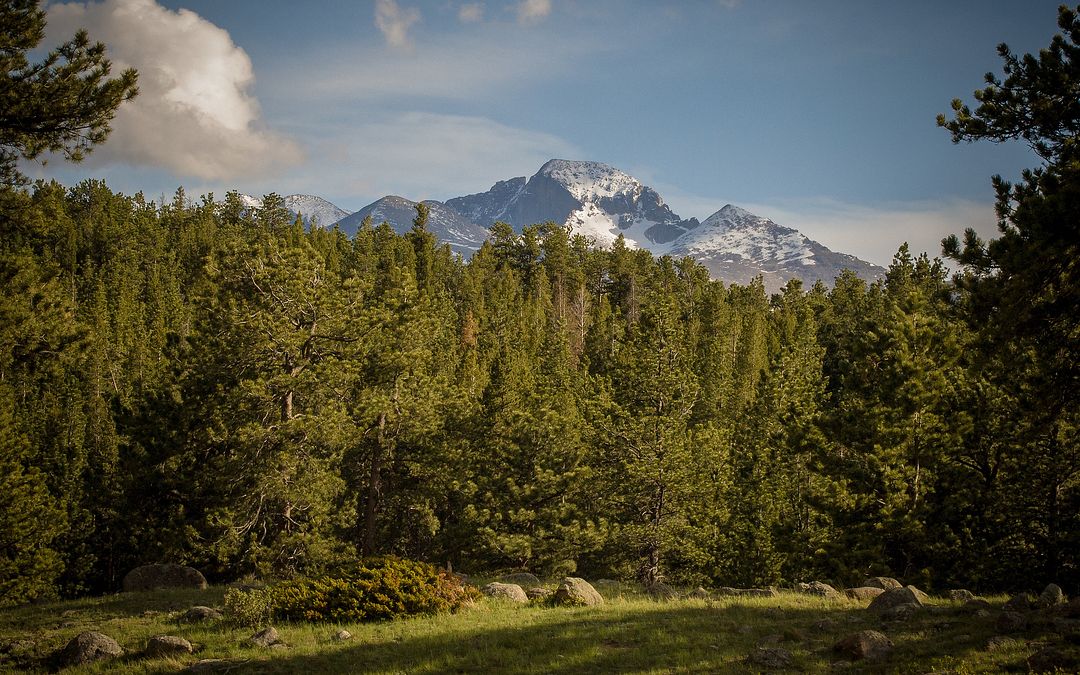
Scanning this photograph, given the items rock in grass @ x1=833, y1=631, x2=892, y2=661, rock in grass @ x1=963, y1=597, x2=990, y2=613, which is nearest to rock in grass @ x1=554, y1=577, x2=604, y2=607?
rock in grass @ x1=833, y1=631, x2=892, y2=661

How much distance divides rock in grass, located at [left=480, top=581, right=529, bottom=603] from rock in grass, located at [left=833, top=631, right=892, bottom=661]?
30.8 ft

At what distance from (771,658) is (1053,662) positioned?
391cm

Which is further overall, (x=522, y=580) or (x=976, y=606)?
(x=522, y=580)

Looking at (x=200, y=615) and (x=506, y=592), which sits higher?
(x=200, y=615)

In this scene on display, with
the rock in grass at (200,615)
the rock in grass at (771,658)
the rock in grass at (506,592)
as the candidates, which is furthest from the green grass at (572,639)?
the rock in grass at (506,592)

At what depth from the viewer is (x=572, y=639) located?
1409 centimetres

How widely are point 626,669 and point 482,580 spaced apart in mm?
14020

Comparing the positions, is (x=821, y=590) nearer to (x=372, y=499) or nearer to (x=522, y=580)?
(x=522, y=580)

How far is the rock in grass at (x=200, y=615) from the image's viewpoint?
16.8 metres

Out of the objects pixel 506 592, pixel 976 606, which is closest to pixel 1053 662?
pixel 976 606

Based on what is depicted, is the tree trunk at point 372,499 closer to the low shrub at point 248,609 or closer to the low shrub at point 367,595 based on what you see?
the low shrub at point 367,595

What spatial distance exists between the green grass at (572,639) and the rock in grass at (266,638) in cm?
26

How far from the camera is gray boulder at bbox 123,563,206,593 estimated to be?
77.6 ft

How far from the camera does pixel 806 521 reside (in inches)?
1275
